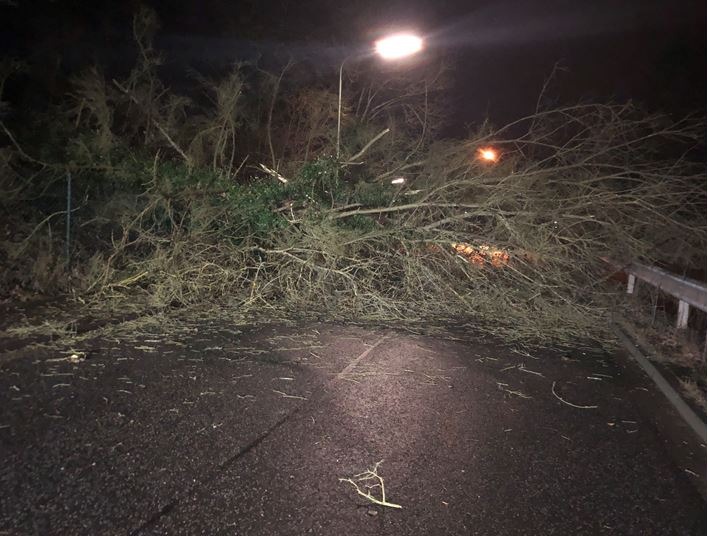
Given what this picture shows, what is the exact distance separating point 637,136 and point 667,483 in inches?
293

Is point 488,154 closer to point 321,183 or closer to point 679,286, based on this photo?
point 321,183

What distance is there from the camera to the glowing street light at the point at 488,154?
1080 centimetres

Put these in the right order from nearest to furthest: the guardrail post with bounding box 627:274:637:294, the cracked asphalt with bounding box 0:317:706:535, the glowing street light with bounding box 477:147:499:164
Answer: the cracked asphalt with bounding box 0:317:706:535
the guardrail post with bounding box 627:274:637:294
the glowing street light with bounding box 477:147:499:164

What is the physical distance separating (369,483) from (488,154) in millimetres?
8631

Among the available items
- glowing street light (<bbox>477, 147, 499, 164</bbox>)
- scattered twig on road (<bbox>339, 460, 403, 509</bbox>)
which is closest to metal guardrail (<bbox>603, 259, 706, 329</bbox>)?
glowing street light (<bbox>477, 147, 499, 164</bbox>)

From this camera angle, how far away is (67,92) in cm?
1424

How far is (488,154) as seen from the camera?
35.8 ft

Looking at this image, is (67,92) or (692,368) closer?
(692,368)

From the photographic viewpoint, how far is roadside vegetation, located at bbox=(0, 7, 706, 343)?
869 centimetres

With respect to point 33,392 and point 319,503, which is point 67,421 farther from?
point 319,503

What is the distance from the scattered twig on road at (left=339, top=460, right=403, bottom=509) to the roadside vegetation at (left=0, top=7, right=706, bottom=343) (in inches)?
184

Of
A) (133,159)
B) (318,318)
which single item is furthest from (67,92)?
(318,318)

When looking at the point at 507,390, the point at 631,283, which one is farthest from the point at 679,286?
the point at 507,390

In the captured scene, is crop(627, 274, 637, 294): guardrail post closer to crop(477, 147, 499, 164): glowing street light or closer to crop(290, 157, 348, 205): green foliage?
crop(477, 147, 499, 164): glowing street light
